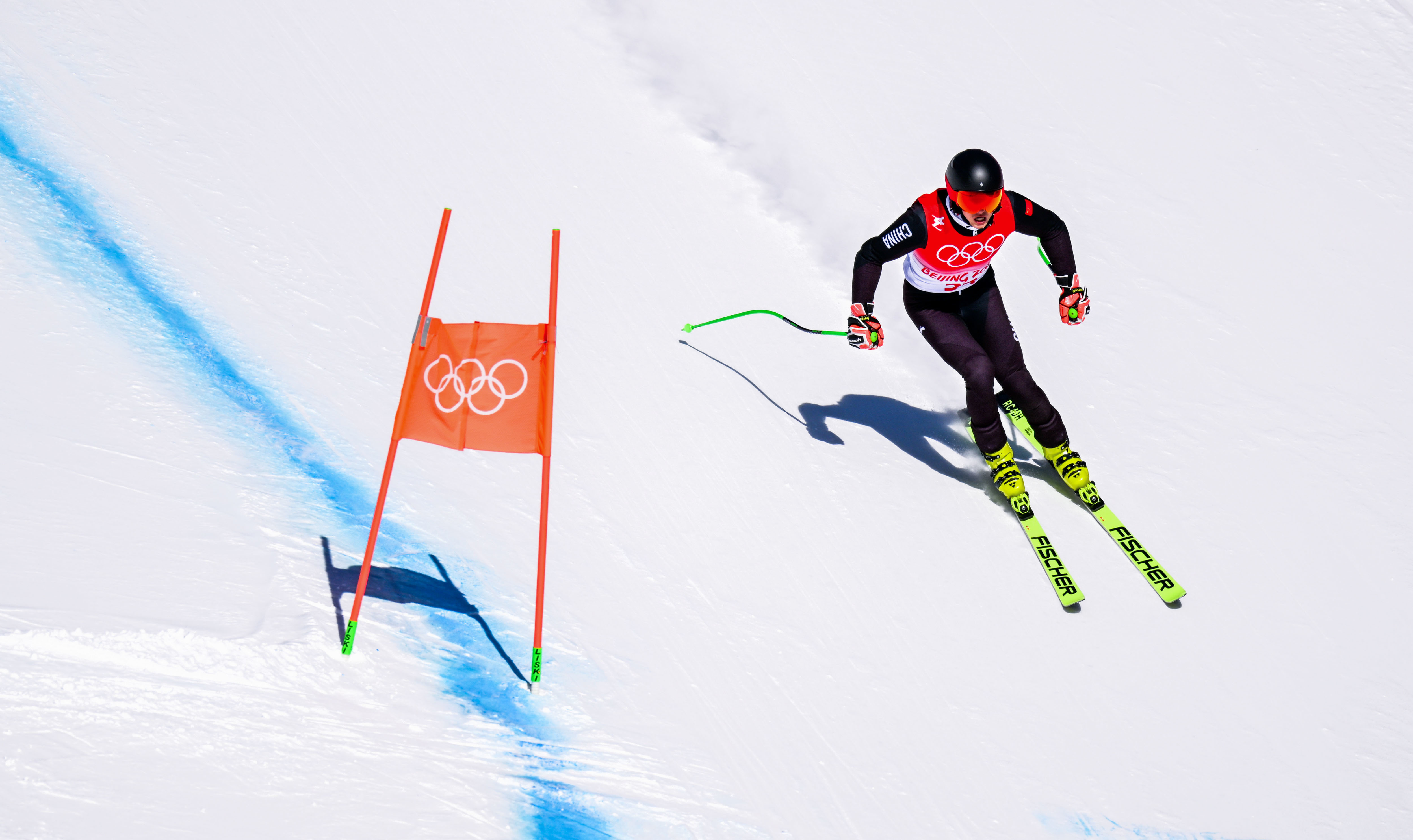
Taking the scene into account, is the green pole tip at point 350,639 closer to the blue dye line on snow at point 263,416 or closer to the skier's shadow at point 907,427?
the blue dye line on snow at point 263,416

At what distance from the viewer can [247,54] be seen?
8227 mm

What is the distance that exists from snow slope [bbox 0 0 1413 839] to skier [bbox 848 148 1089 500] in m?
0.39

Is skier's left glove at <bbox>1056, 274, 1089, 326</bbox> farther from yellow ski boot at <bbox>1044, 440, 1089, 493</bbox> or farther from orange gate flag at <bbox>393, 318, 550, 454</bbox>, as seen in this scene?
orange gate flag at <bbox>393, 318, 550, 454</bbox>

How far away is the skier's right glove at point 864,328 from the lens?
18.5 feet

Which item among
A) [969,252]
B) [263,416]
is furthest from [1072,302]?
[263,416]

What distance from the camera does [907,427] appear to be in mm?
6586

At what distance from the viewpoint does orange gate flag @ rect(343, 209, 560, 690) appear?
4.12 meters

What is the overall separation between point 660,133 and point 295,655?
5.20m

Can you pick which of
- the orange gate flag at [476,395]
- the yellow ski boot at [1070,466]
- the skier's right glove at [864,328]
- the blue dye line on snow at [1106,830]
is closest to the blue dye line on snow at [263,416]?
the orange gate flag at [476,395]

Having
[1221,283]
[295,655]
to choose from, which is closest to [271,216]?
[295,655]

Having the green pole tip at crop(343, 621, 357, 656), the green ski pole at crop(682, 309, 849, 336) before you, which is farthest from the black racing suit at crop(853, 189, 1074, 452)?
the green pole tip at crop(343, 621, 357, 656)

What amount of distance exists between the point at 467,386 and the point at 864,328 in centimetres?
218

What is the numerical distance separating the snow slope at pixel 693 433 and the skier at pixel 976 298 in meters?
0.39

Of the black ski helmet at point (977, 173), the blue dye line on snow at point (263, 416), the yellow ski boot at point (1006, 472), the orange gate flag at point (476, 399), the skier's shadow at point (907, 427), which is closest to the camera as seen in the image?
the blue dye line on snow at point (263, 416)
